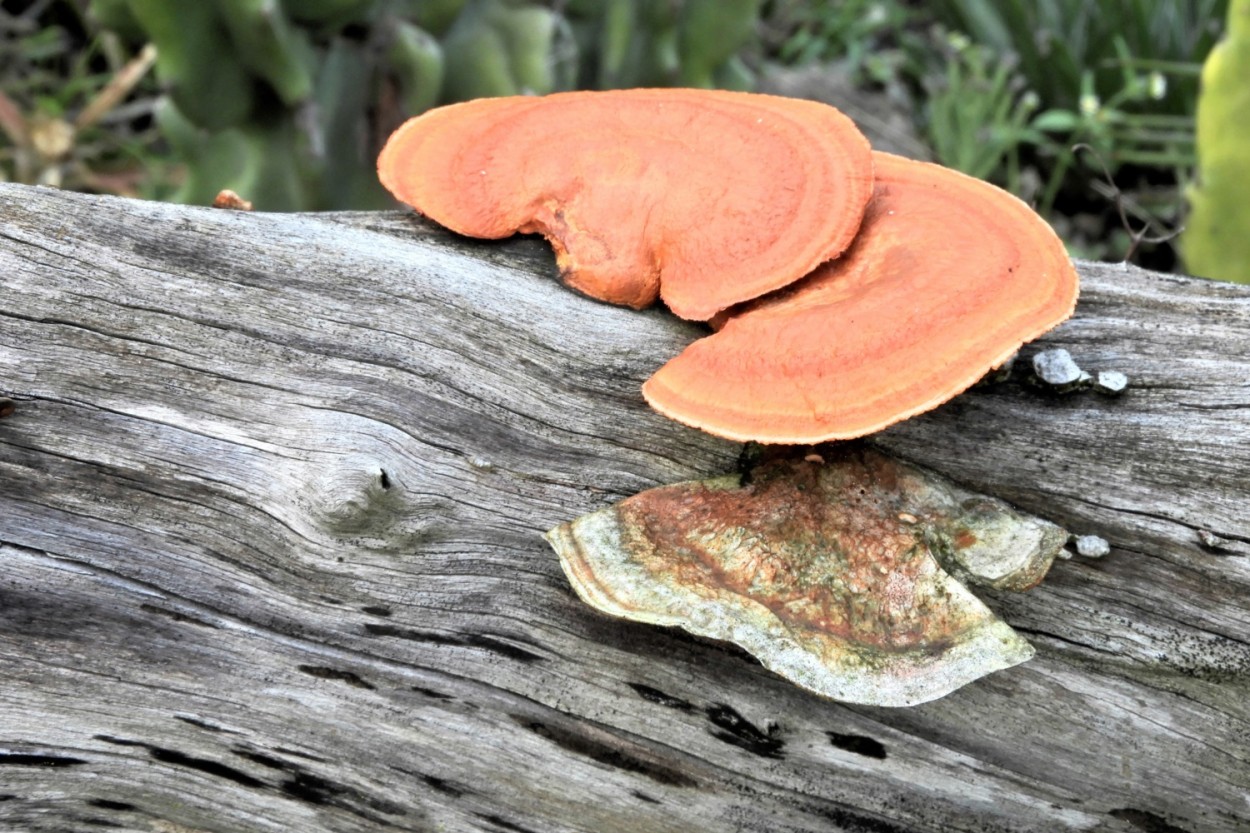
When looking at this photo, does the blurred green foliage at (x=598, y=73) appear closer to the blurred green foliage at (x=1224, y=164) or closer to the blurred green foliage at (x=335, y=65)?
the blurred green foliage at (x=335, y=65)

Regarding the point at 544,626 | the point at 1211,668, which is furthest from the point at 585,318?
the point at 1211,668

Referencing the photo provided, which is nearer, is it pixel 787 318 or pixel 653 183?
pixel 787 318

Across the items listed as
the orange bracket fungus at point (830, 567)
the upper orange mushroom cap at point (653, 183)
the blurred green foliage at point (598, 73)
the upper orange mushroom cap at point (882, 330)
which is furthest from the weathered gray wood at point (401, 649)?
the blurred green foliage at point (598, 73)

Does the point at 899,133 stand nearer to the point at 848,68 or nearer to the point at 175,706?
the point at 848,68

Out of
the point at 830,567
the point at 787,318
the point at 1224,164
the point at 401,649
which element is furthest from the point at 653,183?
the point at 1224,164

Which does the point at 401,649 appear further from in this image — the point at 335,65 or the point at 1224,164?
the point at 1224,164

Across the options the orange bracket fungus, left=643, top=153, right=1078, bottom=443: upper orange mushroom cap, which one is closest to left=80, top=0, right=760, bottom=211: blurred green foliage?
left=643, top=153, right=1078, bottom=443: upper orange mushroom cap

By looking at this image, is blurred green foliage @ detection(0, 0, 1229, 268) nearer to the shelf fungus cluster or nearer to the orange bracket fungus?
the shelf fungus cluster
